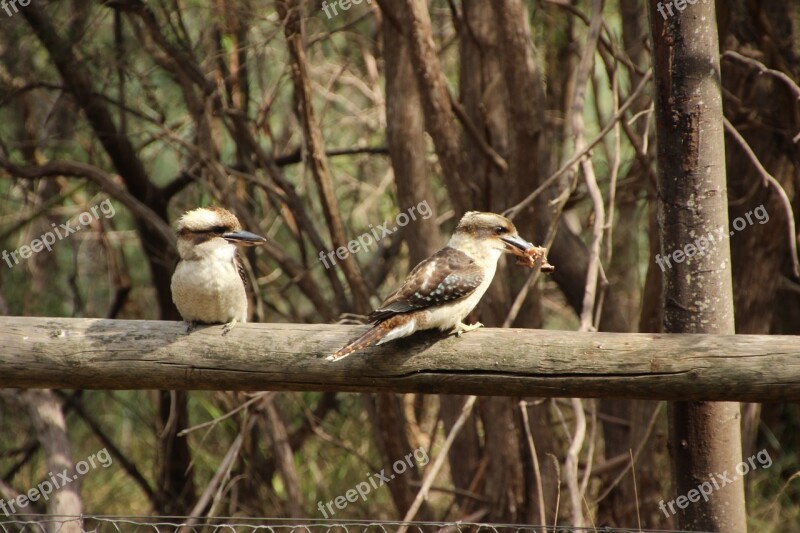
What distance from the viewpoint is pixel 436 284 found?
2688 millimetres

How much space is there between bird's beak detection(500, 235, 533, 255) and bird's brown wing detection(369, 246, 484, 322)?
0.57ft

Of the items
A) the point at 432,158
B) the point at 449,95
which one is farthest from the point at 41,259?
the point at 449,95

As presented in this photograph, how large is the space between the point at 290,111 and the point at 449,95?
69.4 inches

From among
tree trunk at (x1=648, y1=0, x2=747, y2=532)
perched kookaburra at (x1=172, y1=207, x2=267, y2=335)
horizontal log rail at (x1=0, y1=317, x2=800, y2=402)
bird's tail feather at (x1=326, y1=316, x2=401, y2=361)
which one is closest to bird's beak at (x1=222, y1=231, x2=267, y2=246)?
perched kookaburra at (x1=172, y1=207, x2=267, y2=335)

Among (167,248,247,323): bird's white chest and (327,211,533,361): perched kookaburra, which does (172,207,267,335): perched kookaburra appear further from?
(327,211,533,361): perched kookaburra

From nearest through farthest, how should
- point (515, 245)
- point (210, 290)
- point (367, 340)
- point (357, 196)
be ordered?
point (367, 340), point (210, 290), point (515, 245), point (357, 196)

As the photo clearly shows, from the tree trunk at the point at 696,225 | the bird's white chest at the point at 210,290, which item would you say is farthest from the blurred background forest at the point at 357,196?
the bird's white chest at the point at 210,290

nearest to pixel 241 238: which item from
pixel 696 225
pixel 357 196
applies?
pixel 696 225

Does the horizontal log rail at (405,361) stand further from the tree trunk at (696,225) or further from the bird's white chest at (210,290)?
the tree trunk at (696,225)

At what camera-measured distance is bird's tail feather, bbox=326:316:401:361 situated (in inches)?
92.4

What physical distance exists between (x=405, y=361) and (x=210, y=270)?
34.3 inches

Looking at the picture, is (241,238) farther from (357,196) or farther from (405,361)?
(357,196)

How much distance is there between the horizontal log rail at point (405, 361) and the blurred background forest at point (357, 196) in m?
0.91

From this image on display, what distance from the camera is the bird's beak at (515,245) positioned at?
2975mm
